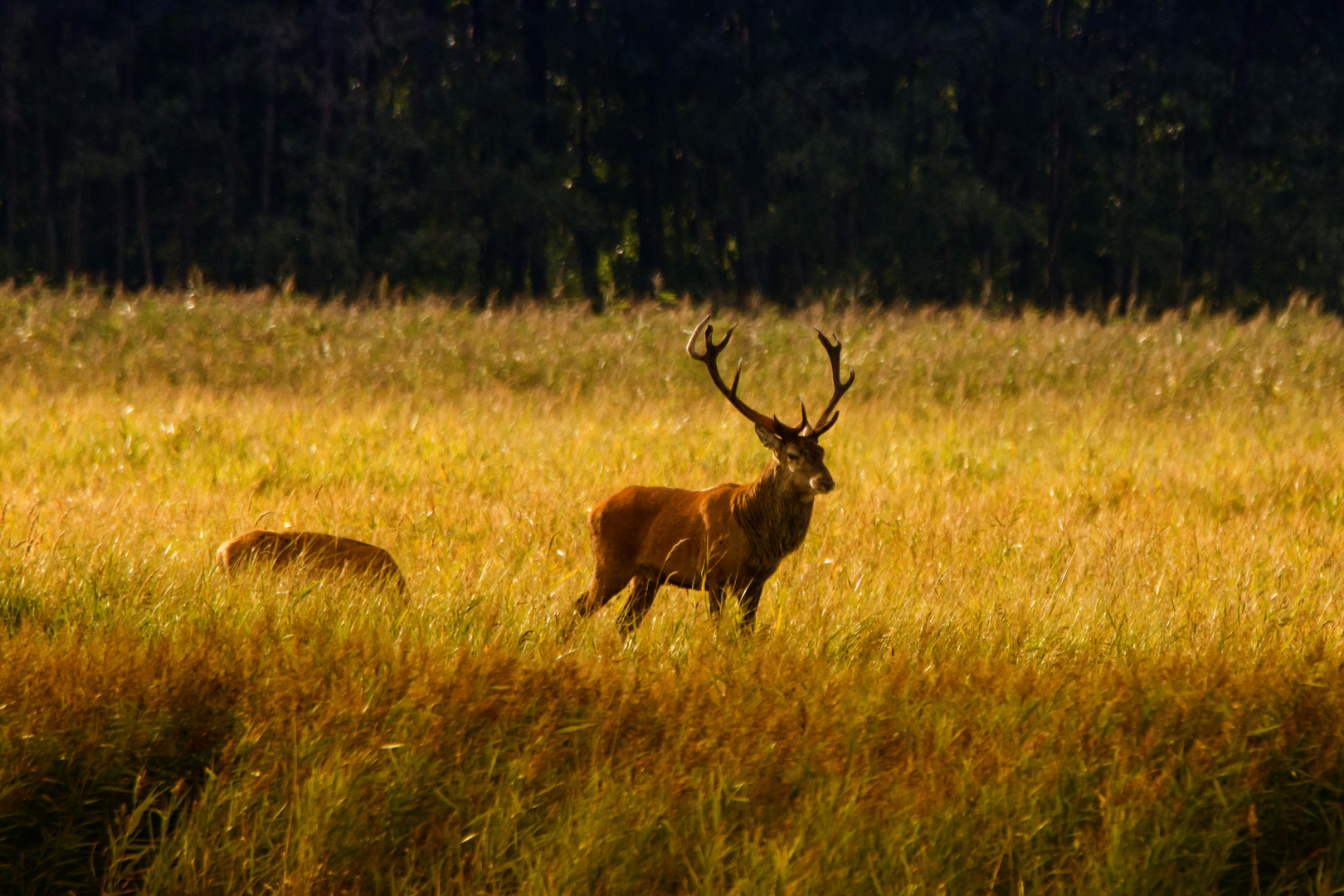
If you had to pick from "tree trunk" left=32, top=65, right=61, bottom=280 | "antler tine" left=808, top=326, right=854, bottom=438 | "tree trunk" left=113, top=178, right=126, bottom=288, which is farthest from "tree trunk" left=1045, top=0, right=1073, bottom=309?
"antler tine" left=808, top=326, right=854, bottom=438

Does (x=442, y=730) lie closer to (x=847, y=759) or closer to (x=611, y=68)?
(x=847, y=759)

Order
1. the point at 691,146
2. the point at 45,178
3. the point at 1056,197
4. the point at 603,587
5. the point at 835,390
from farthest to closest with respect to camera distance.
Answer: the point at 1056,197, the point at 691,146, the point at 45,178, the point at 835,390, the point at 603,587

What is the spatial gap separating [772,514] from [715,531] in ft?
0.69

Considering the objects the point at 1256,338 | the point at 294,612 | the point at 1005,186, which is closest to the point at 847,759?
the point at 294,612

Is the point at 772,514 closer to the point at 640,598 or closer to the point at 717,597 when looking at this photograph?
the point at 717,597

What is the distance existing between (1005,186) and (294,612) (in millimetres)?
36875

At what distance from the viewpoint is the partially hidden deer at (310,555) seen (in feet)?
18.7

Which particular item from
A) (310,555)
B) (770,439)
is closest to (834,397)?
(770,439)

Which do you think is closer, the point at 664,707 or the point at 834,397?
the point at 664,707

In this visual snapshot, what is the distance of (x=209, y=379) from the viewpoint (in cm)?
1488

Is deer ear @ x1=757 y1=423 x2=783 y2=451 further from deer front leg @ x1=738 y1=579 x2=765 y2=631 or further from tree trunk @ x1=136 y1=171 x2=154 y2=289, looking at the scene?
tree trunk @ x1=136 y1=171 x2=154 y2=289

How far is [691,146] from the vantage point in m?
36.9

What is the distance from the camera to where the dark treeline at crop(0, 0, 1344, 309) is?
107 ft

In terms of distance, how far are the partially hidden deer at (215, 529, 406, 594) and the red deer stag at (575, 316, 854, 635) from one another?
0.85 metres
